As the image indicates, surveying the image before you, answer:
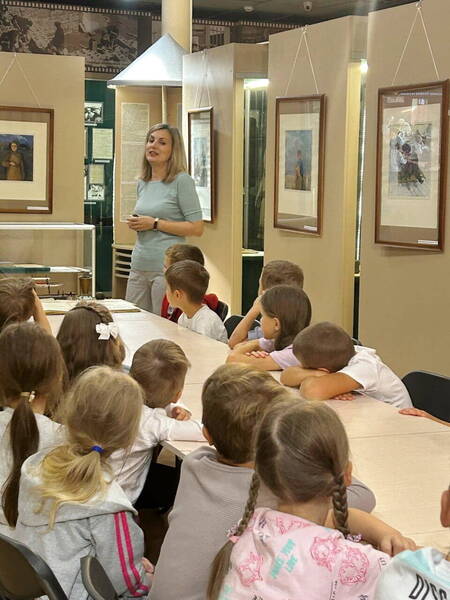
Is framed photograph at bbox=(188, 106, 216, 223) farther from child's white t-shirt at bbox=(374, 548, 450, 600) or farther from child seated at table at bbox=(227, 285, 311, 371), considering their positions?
child's white t-shirt at bbox=(374, 548, 450, 600)

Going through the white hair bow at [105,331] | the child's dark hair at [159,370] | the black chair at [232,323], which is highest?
the white hair bow at [105,331]

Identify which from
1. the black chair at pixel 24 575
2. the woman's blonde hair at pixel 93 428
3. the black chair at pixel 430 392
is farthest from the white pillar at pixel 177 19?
the black chair at pixel 24 575

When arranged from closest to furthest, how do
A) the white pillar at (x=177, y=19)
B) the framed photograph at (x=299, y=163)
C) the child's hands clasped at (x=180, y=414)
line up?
the child's hands clasped at (x=180, y=414) → the framed photograph at (x=299, y=163) → the white pillar at (x=177, y=19)

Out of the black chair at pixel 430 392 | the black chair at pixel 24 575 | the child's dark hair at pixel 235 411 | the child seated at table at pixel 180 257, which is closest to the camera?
the black chair at pixel 24 575

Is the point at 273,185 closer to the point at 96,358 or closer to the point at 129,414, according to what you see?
the point at 96,358

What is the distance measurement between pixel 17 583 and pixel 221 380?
0.73 meters

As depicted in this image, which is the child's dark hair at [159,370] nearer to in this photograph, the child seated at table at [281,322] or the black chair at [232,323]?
the child seated at table at [281,322]

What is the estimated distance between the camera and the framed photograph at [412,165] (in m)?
6.05

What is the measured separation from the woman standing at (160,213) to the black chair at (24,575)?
4.20m

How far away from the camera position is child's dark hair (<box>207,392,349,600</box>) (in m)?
2.17

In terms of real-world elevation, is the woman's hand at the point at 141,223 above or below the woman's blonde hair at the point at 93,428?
above

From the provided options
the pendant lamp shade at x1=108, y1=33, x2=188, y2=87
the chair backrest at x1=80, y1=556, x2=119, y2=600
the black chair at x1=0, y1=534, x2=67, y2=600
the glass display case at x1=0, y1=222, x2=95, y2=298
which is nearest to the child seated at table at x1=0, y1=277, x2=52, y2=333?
the black chair at x1=0, y1=534, x2=67, y2=600

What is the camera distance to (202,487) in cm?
255

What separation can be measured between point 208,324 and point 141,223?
4.49 ft
